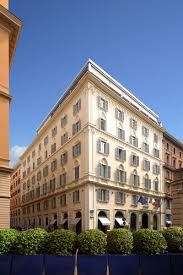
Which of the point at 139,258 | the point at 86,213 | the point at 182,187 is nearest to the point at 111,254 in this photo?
the point at 139,258

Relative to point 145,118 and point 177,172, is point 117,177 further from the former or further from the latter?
point 177,172

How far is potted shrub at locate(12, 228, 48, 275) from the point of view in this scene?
1507cm

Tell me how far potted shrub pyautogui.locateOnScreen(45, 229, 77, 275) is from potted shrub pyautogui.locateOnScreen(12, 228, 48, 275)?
1.17ft

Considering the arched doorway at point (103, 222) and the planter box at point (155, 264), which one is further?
the arched doorway at point (103, 222)

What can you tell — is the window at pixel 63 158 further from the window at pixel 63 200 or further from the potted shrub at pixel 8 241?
the potted shrub at pixel 8 241

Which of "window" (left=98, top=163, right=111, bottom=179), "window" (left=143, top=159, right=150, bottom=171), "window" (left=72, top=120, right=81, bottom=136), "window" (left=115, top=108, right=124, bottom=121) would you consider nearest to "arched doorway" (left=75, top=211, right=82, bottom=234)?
"window" (left=98, top=163, right=111, bottom=179)

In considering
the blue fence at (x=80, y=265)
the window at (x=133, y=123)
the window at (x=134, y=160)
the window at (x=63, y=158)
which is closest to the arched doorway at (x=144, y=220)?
the window at (x=134, y=160)

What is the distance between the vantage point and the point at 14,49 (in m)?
29.3

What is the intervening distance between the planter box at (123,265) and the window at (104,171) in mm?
32671

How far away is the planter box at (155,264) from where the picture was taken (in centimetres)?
1556

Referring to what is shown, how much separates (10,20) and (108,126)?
2760 cm

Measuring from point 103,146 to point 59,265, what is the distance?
3506 cm

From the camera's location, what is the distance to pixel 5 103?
24609mm

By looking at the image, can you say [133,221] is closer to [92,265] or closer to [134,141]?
[134,141]
